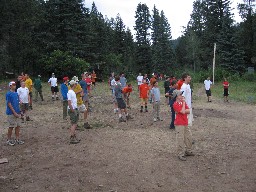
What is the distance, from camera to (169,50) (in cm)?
6103

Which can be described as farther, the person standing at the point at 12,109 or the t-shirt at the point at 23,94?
the t-shirt at the point at 23,94

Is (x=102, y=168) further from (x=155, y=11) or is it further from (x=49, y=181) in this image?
(x=155, y=11)

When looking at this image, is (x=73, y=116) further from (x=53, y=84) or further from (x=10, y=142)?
(x=53, y=84)

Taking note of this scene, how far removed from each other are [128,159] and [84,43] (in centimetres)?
3682

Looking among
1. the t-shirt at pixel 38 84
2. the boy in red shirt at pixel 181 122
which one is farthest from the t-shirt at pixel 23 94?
the boy in red shirt at pixel 181 122

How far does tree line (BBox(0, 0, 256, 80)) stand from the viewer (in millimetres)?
35656

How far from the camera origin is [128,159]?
8.34 m

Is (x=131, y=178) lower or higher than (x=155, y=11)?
lower

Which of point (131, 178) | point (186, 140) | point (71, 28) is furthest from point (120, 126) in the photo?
point (71, 28)

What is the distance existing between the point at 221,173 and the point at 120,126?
5.93 metres

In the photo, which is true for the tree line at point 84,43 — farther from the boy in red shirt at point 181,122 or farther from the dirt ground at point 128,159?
the boy in red shirt at point 181,122

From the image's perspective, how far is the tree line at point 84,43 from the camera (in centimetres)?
3566

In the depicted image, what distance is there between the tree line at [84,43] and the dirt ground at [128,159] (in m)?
23.8

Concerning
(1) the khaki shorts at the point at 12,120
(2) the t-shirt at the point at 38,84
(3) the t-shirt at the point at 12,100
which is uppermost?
(2) the t-shirt at the point at 38,84
